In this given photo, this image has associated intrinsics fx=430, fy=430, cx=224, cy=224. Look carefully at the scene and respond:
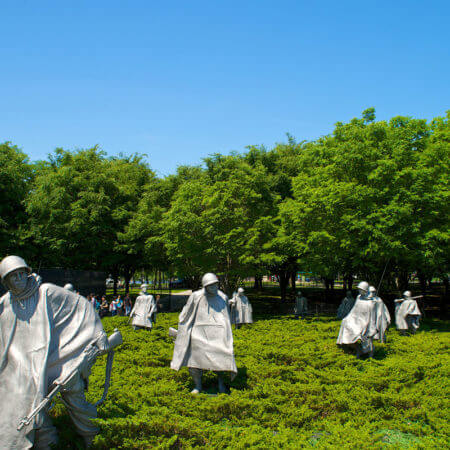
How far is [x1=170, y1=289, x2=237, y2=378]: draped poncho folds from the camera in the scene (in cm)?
801

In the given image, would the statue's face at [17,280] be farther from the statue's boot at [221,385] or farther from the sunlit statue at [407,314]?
the sunlit statue at [407,314]

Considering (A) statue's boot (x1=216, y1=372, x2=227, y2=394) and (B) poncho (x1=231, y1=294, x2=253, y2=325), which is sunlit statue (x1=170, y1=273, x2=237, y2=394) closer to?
(A) statue's boot (x1=216, y1=372, x2=227, y2=394)

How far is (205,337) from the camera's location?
8250mm

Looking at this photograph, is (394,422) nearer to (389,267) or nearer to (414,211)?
(414,211)

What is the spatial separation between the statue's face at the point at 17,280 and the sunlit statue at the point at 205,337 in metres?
3.90

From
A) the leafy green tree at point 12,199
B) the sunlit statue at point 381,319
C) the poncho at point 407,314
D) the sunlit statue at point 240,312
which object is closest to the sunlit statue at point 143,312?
the sunlit statue at point 240,312

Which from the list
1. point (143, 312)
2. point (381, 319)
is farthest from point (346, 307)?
point (143, 312)

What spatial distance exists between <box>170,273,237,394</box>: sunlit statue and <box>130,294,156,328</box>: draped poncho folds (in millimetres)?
8371

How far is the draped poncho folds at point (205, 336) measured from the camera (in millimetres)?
8008

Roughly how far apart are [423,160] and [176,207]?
1401 centimetres

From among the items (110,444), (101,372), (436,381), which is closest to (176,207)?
(101,372)

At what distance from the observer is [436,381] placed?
885 centimetres

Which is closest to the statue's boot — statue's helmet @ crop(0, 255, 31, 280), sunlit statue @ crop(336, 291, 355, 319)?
statue's helmet @ crop(0, 255, 31, 280)

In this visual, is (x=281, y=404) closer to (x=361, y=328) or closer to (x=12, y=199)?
(x=361, y=328)
